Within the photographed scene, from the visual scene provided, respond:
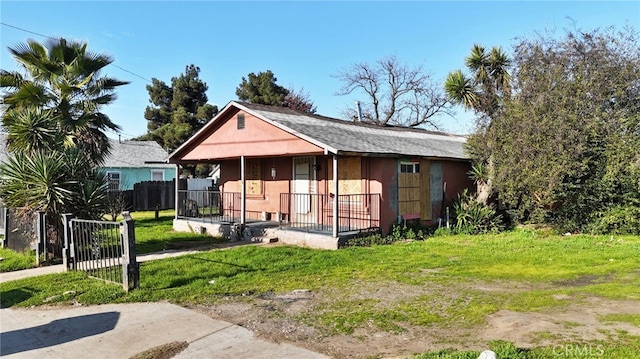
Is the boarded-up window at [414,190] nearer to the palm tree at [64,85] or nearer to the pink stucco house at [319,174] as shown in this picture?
the pink stucco house at [319,174]

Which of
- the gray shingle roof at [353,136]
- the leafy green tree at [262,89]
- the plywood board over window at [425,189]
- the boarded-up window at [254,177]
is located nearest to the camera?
the gray shingle roof at [353,136]

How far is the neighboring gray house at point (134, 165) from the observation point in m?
28.3

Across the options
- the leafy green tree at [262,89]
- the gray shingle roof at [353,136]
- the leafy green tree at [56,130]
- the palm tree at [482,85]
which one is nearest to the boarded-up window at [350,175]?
the gray shingle roof at [353,136]

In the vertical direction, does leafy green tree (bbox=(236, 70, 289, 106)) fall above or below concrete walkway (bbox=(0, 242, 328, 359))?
above

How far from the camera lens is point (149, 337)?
511cm

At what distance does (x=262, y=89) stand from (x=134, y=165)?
14.0 meters

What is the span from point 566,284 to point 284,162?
10.4 m

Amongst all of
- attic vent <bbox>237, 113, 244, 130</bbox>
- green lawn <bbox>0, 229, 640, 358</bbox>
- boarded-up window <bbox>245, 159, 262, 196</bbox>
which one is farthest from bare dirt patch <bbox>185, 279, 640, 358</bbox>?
boarded-up window <bbox>245, 159, 262, 196</bbox>

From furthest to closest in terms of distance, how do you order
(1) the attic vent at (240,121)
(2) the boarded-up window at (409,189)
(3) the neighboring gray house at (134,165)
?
(3) the neighboring gray house at (134,165) < (1) the attic vent at (240,121) < (2) the boarded-up window at (409,189)

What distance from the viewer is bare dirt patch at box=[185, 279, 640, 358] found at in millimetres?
Result: 4582

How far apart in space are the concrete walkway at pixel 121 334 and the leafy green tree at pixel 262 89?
3272 centimetres

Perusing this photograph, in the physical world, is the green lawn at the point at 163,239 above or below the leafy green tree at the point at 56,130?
below

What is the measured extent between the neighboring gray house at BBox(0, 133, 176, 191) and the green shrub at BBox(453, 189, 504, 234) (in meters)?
19.9

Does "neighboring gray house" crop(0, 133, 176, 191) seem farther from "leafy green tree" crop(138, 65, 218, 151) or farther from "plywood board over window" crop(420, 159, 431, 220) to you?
"plywood board over window" crop(420, 159, 431, 220)
